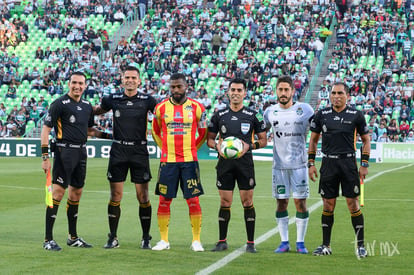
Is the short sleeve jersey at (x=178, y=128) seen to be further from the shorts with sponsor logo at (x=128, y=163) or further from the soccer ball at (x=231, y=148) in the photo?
the soccer ball at (x=231, y=148)

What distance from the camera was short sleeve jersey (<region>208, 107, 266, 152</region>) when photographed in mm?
10375

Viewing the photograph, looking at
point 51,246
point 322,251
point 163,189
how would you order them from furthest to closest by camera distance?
point 163,189
point 51,246
point 322,251

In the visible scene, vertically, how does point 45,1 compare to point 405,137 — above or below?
above

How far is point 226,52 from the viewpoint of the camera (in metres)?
42.1

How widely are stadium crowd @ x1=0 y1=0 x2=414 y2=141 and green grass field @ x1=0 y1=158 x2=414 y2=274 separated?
17.6 metres

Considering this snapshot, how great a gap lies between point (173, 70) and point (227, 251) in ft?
102

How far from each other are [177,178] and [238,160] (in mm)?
839

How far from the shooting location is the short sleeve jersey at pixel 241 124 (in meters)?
10.4

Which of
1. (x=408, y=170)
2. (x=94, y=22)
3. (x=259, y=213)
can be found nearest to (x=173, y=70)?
(x=94, y=22)

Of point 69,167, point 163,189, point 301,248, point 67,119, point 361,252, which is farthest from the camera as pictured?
point 67,119

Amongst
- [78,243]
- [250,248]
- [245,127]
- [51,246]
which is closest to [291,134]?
[245,127]

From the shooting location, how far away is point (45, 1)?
49250 mm

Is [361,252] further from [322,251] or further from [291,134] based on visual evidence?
[291,134]

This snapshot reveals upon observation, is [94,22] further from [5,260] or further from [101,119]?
[5,260]
